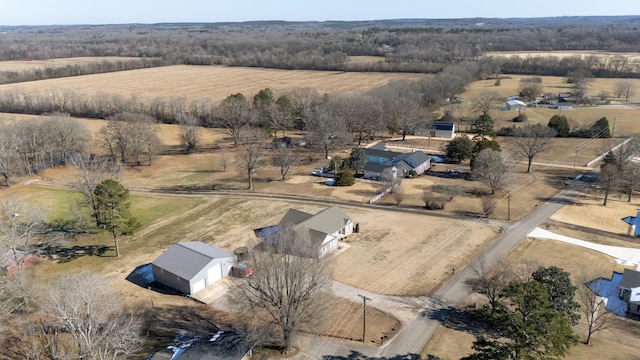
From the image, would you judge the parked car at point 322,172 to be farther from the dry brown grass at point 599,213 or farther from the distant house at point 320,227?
the dry brown grass at point 599,213

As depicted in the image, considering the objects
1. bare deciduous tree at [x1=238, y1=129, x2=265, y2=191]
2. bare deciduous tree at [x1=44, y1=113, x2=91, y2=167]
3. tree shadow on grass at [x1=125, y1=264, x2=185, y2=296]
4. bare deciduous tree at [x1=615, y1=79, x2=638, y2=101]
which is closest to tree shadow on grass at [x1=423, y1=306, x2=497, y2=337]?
tree shadow on grass at [x1=125, y1=264, x2=185, y2=296]

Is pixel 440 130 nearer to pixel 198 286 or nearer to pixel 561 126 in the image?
pixel 561 126

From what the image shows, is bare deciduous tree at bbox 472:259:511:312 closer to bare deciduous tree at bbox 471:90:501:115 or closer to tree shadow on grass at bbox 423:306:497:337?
tree shadow on grass at bbox 423:306:497:337

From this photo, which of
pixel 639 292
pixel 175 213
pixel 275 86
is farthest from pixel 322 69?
Result: pixel 639 292

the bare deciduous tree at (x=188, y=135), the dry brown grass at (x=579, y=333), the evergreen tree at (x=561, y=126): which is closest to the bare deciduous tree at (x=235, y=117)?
the bare deciduous tree at (x=188, y=135)

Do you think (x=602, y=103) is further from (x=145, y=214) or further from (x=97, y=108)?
(x=97, y=108)

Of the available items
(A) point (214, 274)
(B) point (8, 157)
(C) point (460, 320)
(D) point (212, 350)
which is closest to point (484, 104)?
(C) point (460, 320)
